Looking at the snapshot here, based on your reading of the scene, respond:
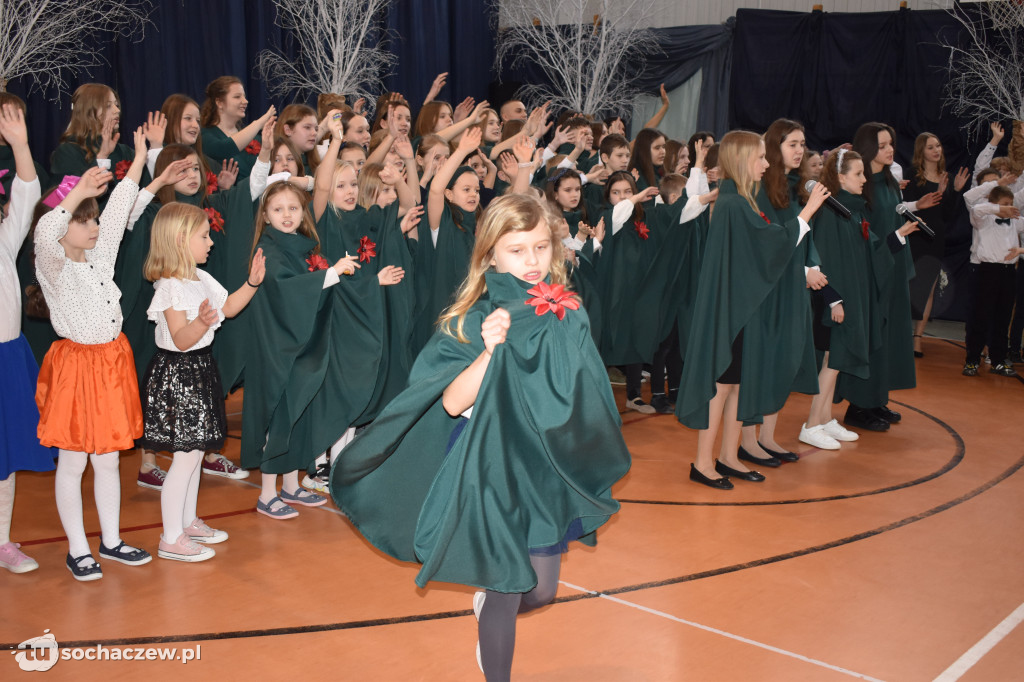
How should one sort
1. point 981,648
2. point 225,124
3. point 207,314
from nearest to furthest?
point 981,648, point 207,314, point 225,124

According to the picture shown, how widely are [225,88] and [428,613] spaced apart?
13.1 ft

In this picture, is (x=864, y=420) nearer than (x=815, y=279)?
No

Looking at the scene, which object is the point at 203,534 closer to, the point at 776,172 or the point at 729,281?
the point at 729,281

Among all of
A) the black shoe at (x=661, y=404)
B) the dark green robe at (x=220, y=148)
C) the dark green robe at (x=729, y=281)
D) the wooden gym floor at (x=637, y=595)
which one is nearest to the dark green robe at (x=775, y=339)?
the dark green robe at (x=729, y=281)

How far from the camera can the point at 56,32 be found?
8.09 meters

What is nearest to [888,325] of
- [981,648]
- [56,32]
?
[981,648]

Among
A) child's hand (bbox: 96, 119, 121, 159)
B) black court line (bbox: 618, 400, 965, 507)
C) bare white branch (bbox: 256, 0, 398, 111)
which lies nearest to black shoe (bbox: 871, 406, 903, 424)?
black court line (bbox: 618, 400, 965, 507)

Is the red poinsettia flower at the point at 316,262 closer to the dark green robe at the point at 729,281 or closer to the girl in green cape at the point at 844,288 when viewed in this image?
the dark green robe at the point at 729,281

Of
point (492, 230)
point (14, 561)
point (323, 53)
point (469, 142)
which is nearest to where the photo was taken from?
point (492, 230)

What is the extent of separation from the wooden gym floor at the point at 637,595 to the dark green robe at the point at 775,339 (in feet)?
1.68

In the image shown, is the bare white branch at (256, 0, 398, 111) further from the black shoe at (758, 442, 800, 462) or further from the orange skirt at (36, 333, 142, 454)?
the orange skirt at (36, 333, 142, 454)

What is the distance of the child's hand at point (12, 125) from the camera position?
3.98m

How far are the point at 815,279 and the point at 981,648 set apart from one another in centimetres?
261

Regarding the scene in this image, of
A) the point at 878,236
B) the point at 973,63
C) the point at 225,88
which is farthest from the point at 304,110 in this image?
the point at 973,63
